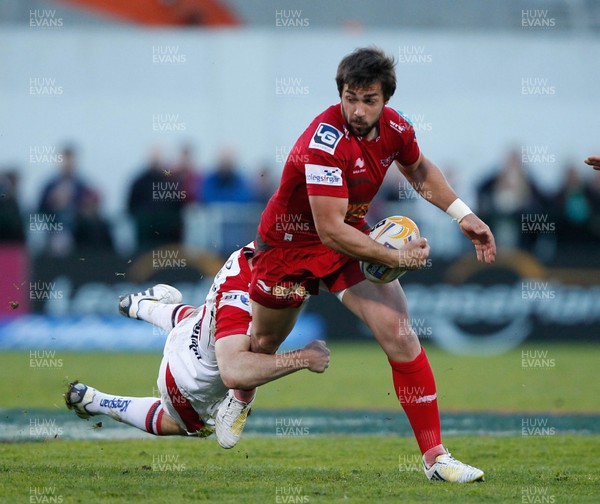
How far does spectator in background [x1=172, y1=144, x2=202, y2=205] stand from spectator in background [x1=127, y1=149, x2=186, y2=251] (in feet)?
0.21

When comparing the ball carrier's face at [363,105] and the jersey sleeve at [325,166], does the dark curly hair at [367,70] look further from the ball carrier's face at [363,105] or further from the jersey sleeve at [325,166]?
the jersey sleeve at [325,166]

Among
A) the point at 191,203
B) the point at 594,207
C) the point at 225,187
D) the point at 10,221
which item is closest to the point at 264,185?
the point at 225,187

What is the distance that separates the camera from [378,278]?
7.28 metres

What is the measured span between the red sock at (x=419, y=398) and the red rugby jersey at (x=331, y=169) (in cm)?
103

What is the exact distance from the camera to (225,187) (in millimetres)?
16844

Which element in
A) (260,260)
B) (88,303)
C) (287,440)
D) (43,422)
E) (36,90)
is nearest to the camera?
(260,260)

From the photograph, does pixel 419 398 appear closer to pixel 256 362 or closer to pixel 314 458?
pixel 256 362

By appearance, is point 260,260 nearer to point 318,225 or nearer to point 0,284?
point 318,225

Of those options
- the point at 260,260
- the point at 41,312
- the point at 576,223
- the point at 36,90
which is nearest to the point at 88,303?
the point at 41,312

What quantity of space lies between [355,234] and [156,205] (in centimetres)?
987

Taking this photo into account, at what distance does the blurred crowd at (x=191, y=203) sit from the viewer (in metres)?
16.1

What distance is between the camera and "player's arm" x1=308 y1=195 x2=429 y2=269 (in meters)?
6.99

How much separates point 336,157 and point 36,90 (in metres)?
13.3

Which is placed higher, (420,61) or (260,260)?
(420,61)
